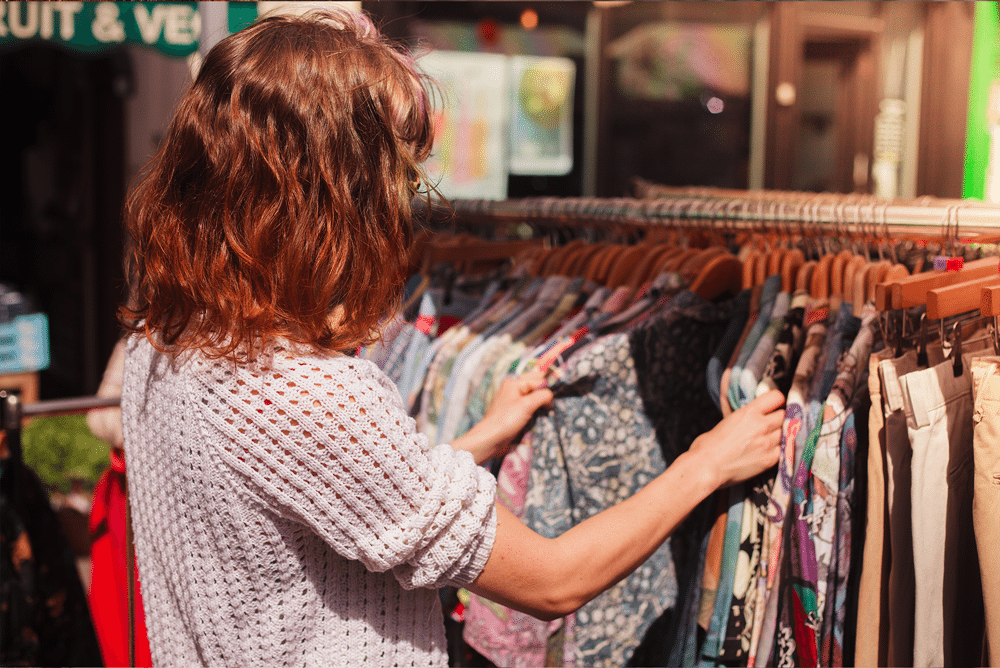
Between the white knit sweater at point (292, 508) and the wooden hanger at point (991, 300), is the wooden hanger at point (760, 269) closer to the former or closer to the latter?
the wooden hanger at point (991, 300)

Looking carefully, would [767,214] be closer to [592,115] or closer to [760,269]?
[760,269]

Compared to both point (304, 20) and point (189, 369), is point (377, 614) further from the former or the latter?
point (304, 20)

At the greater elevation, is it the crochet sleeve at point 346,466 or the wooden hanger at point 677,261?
the wooden hanger at point 677,261

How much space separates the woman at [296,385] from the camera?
0.89 metres

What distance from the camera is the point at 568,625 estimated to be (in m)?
1.39

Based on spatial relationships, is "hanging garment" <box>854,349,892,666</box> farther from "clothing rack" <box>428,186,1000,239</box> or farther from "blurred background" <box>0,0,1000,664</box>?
"blurred background" <box>0,0,1000,664</box>

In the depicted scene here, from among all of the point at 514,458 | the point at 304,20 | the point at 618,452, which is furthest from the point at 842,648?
the point at 304,20

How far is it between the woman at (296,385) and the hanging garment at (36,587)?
1.87 ft

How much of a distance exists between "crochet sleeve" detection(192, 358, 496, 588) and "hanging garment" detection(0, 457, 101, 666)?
77cm

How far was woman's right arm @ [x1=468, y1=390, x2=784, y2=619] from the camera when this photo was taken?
96 cm

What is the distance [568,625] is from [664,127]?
4020 millimetres

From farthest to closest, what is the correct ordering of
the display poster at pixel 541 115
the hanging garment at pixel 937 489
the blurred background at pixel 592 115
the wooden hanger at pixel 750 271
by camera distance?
the display poster at pixel 541 115, the blurred background at pixel 592 115, the wooden hanger at pixel 750 271, the hanging garment at pixel 937 489

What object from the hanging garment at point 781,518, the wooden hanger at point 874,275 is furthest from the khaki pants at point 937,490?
the wooden hanger at point 874,275

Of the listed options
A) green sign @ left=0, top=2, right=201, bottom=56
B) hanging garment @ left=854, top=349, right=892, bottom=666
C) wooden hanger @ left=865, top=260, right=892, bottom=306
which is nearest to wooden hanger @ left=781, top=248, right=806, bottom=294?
wooden hanger @ left=865, top=260, right=892, bottom=306
